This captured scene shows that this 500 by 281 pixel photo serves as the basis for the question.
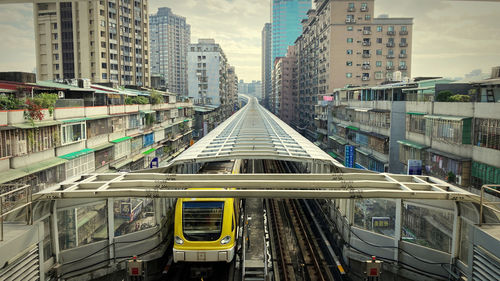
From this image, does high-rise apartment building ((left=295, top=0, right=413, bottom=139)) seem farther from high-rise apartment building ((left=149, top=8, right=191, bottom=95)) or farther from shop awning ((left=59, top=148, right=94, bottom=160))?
high-rise apartment building ((left=149, top=8, right=191, bottom=95))

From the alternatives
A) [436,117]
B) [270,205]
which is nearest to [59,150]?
[270,205]

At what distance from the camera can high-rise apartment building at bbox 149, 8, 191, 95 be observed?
566ft

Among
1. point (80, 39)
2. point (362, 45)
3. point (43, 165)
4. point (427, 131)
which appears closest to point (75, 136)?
point (43, 165)

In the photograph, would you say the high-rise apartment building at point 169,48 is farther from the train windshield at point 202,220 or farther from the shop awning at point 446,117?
the train windshield at point 202,220

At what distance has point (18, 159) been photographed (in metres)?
18.6

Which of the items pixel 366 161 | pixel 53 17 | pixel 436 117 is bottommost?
pixel 366 161

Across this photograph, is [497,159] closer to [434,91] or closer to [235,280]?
[434,91]

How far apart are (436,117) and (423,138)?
108 inches

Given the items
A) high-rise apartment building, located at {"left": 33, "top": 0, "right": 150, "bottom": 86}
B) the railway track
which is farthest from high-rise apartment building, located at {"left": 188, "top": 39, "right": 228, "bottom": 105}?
the railway track

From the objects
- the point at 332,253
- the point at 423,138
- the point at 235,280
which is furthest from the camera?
the point at 423,138

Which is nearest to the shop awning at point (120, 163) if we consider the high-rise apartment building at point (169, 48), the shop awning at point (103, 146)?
the shop awning at point (103, 146)

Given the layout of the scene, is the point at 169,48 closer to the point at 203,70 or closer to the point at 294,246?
the point at 203,70

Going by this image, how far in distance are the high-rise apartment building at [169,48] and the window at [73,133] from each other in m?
146

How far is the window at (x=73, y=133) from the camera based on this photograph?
2284 centimetres
